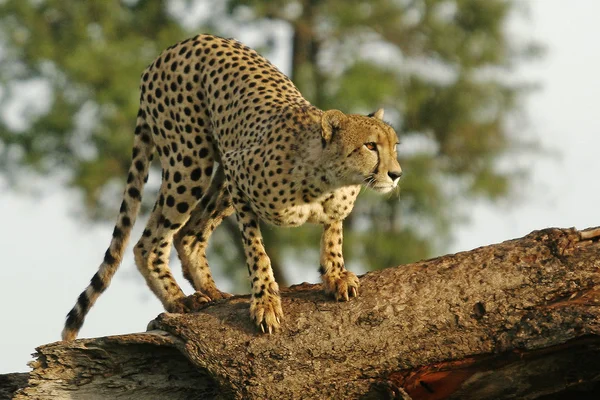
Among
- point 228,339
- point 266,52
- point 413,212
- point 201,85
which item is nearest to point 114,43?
point 266,52

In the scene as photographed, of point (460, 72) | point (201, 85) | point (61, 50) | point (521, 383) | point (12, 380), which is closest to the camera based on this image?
point (521, 383)

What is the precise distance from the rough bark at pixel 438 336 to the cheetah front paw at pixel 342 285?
5 cm

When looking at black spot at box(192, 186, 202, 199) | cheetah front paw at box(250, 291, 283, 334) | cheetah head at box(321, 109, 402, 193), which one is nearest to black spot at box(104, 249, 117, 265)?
black spot at box(192, 186, 202, 199)

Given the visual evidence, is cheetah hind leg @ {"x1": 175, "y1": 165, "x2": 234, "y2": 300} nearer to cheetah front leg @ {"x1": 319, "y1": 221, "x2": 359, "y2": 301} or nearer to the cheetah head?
cheetah front leg @ {"x1": 319, "y1": 221, "x2": 359, "y2": 301}

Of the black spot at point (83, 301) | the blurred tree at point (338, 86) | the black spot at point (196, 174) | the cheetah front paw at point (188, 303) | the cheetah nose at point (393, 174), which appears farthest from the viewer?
the blurred tree at point (338, 86)

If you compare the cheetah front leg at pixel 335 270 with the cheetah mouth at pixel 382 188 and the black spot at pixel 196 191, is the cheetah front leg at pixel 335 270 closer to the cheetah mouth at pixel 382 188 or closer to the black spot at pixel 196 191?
the cheetah mouth at pixel 382 188

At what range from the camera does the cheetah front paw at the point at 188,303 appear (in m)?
6.61

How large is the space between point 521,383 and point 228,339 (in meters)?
1.51

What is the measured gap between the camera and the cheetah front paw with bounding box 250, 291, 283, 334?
5660mm

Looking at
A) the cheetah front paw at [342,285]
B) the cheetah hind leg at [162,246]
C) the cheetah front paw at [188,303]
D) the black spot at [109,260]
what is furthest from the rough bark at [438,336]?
the black spot at [109,260]

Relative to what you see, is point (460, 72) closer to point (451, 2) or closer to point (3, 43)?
point (451, 2)

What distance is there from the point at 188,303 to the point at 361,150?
5.49 ft

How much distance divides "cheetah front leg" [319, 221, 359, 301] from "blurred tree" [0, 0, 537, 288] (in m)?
10.3

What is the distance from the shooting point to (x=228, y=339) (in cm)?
570
